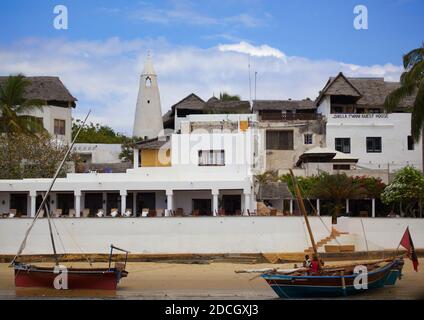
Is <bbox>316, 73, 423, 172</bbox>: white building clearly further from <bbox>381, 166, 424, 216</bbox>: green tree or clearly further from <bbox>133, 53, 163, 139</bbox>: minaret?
<bbox>133, 53, 163, 139</bbox>: minaret

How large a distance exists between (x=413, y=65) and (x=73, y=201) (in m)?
20.0

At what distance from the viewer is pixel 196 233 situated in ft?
131

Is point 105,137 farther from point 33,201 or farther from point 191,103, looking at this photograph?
point 33,201

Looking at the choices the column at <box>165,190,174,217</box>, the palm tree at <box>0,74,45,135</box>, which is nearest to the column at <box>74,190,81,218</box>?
the column at <box>165,190,174,217</box>

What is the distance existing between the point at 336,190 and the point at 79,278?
1722 cm

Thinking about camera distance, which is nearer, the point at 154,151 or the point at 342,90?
the point at 154,151

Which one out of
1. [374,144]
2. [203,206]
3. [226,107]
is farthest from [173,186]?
[226,107]

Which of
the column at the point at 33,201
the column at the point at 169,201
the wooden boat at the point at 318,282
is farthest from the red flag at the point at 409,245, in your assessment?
the column at the point at 33,201

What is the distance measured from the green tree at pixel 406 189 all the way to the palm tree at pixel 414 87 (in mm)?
2476

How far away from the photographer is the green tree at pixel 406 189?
4297cm

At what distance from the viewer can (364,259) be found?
3897 cm

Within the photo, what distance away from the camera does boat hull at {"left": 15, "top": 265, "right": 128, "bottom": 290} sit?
107 ft
